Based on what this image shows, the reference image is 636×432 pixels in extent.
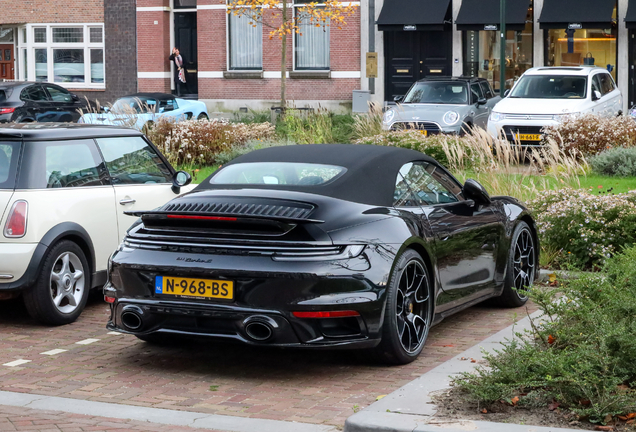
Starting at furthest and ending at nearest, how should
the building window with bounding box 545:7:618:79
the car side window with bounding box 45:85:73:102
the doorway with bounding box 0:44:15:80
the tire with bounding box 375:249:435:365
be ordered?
the doorway with bounding box 0:44:15:80
the building window with bounding box 545:7:618:79
the car side window with bounding box 45:85:73:102
the tire with bounding box 375:249:435:365

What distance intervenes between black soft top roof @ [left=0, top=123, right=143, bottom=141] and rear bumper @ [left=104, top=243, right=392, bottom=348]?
2135mm

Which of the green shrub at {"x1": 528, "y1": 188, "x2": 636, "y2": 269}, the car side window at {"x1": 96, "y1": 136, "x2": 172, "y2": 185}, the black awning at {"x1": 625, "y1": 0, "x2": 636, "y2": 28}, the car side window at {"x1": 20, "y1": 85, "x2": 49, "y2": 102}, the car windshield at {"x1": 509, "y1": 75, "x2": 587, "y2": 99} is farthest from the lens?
the black awning at {"x1": 625, "y1": 0, "x2": 636, "y2": 28}

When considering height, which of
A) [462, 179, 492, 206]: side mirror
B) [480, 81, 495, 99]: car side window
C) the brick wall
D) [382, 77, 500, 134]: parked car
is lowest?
[462, 179, 492, 206]: side mirror

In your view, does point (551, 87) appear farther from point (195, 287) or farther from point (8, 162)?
point (195, 287)

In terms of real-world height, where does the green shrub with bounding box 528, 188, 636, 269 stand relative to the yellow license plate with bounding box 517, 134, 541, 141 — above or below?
below

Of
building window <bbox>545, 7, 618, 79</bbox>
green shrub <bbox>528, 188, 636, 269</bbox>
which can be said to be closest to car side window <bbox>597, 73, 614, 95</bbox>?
building window <bbox>545, 7, 618, 79</bbox>

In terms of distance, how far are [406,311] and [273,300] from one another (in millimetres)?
1012

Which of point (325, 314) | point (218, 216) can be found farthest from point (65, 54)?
point (325, 314)

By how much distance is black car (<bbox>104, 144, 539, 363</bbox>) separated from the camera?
18.6 feet

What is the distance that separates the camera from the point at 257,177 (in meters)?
6.55

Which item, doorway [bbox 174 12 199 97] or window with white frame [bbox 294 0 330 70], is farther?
doorway [bbox 174 12 199 97]

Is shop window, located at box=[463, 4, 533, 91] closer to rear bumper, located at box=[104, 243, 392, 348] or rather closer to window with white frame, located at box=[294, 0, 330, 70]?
window with white frame, located at box=[294, 0, 330, 70]

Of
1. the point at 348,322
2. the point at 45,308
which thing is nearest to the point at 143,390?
the point at 348,322

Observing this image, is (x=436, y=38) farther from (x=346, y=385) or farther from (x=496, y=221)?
(x=346, y=385)
